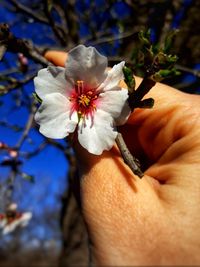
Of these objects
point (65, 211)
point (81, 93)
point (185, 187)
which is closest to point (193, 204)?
point (185, 187)

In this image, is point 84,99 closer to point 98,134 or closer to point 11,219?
point 98,134

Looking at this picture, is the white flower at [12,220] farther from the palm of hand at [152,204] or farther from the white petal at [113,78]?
the white petal at [113,78]

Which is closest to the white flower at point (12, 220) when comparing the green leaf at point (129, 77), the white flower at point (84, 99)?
the white flower at point (84, 99)

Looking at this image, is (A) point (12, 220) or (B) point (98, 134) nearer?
(B) point (98, 134)

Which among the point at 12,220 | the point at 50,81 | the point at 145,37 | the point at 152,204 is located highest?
the point at 145,37

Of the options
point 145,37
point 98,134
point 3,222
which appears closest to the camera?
point 145,37

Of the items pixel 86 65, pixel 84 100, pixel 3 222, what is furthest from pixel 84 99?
pixel 3 222

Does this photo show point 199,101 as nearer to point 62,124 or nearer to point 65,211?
point 62,124
